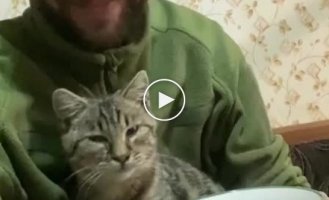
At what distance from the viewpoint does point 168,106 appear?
3.91ft

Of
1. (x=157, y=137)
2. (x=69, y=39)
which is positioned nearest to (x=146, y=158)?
(x=157, y=137)

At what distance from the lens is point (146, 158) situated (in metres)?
1.16

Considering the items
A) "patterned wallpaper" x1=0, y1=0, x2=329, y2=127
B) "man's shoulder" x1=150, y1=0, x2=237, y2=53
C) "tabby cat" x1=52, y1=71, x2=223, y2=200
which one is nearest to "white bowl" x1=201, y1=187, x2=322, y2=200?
"tabby cat" x1=52, y1=71, x2=223, y2=200

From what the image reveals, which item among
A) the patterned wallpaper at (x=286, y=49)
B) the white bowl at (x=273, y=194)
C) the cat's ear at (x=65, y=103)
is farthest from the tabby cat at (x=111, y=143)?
the patterned wallpaper at (x=286, y=49)

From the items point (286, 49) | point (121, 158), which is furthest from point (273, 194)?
point (286, 49)

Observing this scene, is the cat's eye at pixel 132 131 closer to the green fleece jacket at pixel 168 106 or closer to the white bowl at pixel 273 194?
the green fleece jacket at pixel 168 106

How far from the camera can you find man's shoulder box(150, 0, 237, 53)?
1213 mm

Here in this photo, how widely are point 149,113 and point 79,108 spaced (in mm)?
100

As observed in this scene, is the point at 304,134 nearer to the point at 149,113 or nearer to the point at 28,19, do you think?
the point at 149,113

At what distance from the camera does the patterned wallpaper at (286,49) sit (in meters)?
1.51

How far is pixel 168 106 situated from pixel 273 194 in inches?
8.5

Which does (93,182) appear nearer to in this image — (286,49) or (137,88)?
(137,88)

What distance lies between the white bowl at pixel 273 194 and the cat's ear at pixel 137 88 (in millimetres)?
185

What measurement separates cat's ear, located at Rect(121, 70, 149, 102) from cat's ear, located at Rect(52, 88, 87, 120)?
0.22ft
